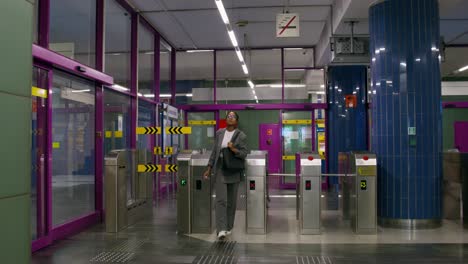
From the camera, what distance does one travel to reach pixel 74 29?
6.52 metres

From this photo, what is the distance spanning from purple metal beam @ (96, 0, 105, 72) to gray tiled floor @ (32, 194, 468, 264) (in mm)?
2871

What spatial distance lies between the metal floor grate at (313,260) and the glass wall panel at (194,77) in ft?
25.9

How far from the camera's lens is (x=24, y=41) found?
2691 millimetres

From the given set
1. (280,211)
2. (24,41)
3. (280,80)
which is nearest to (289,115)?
(280,80)

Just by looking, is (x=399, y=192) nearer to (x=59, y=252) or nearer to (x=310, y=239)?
(x=310, y=239)

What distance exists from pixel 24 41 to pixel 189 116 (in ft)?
30.8

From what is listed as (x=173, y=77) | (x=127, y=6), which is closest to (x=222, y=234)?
→ (x=127, y=6)

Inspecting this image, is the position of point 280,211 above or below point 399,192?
below

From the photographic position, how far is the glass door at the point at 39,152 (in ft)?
16.8

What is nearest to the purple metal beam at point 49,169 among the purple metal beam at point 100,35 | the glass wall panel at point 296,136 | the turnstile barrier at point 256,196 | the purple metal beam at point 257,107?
the purple metal beam at point 100,35

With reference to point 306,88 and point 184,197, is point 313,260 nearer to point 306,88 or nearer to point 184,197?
point 184,197

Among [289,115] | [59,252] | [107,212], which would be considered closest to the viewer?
[59,252]

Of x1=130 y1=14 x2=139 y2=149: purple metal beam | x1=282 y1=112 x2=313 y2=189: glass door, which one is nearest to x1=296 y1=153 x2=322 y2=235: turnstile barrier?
x1=130 y1=14 x2=139 y2=149: purple metal beam

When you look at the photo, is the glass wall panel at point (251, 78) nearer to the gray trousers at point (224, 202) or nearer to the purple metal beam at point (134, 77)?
the purple metal beam at point (134, 77)
